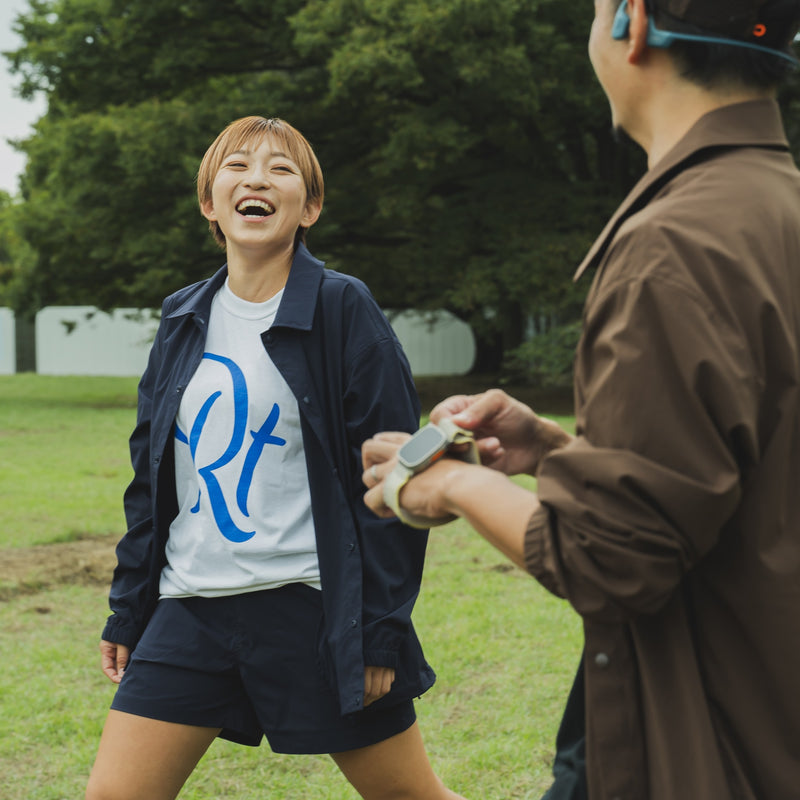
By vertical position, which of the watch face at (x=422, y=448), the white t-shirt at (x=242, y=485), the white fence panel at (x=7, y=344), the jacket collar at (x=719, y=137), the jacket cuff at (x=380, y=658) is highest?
the jacket collar at (x=719, y=137)

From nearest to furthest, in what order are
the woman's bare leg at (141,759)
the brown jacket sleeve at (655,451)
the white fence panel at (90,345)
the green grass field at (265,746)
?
the brown jacket sleeve at (655,451), the woman's bare leg at (141,759), the green grass field at (265,746), the white fence panel at (90,345)

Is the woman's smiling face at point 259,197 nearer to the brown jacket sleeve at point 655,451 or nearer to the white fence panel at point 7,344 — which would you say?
the brown jacket sleeve at point 655,451

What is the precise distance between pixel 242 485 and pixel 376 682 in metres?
0.55

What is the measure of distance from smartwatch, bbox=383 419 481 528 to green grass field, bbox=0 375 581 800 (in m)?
2.53

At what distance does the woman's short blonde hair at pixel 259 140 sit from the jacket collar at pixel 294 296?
0.17 metres

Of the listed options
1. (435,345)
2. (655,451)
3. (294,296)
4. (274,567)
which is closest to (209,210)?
(294,296)

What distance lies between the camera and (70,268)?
21.2 m

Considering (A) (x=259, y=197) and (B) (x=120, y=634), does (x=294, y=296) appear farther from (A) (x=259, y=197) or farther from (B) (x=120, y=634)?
(B) (x=120, y=634)

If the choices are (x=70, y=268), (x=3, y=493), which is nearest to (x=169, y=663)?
(x=3, y=493)

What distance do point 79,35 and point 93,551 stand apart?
16.1m

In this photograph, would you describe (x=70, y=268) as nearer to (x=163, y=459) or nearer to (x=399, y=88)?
(x=399, y=88)

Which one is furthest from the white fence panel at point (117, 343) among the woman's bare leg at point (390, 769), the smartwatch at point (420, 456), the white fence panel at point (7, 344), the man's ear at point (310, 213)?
the smartwatch at point (420, 456)

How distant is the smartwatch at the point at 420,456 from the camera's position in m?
1.54

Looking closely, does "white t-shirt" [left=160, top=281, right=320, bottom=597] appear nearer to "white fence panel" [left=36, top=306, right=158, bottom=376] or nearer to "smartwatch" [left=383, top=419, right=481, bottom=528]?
"smartwatch" [left=383, top=419, right=481, bottom=528]
